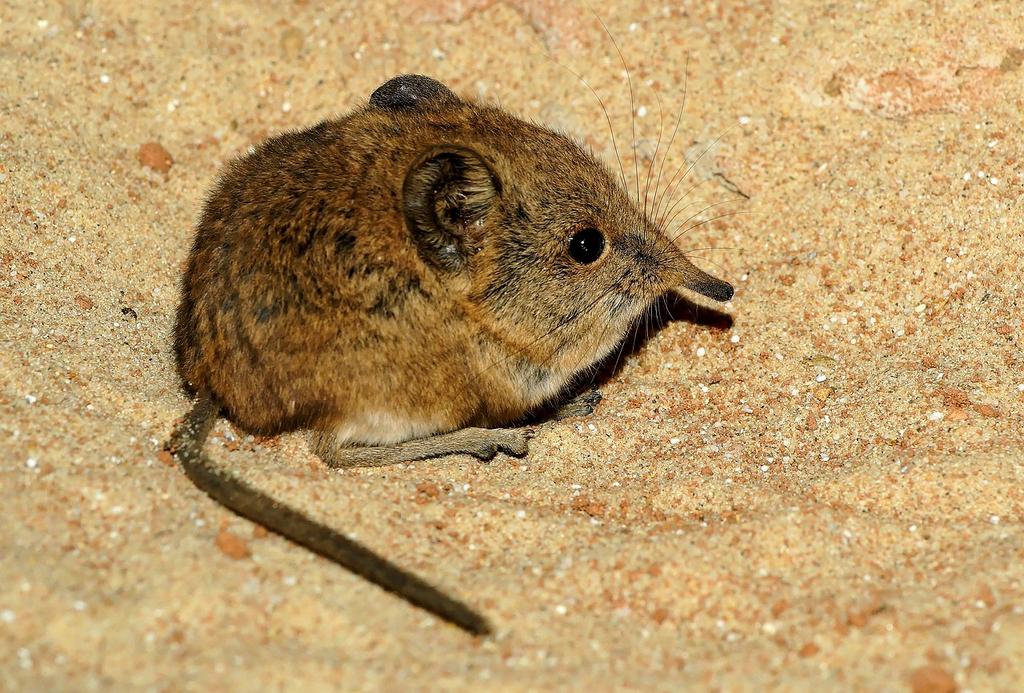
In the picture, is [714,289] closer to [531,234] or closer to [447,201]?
[531,234]

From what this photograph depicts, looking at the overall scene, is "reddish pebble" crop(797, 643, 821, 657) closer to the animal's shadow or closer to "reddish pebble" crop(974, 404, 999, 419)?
"reddish pebble" crop(974, 404, 999, 419)

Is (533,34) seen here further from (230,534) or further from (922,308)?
(230,534)

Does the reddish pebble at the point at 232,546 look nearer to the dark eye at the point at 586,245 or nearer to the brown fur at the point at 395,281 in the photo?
the brown fur at the point at 395,281

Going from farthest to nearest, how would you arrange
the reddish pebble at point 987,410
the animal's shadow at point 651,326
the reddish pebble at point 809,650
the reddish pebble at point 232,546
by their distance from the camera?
the animal's shadow at point 651,326 → the reddish pebble at point 987,410 → the reddish pebble at point 232,546 → the reddish pebble at point 809,650

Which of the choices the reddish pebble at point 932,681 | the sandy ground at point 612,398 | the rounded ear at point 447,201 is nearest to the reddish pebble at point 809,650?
the sandy ground at point 612,398

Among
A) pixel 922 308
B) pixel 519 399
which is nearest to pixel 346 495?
pixel 519 399
